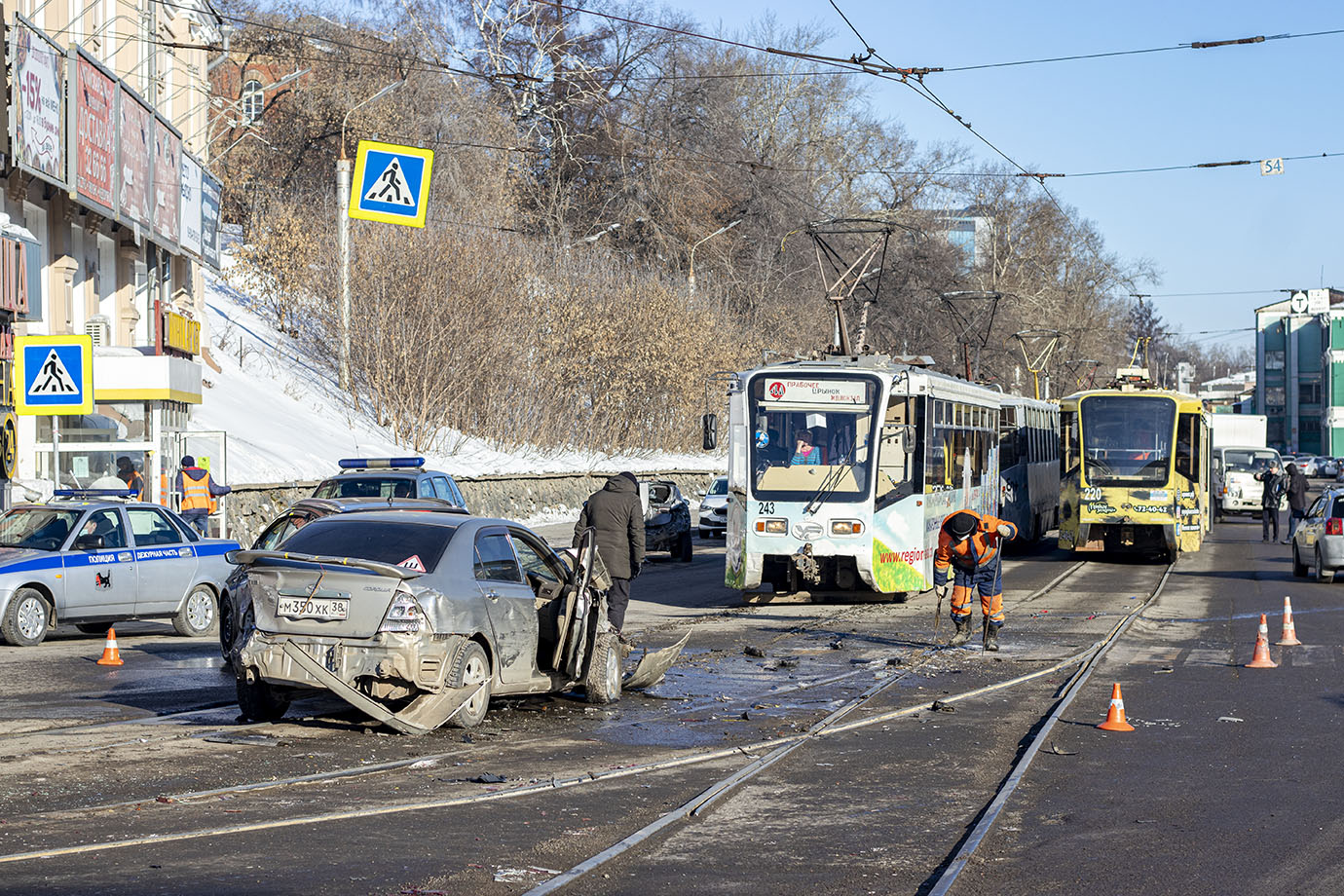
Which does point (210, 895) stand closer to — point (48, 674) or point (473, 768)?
point (473, 768)

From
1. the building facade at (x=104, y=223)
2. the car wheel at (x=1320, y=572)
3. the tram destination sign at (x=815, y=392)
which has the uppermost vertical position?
the building facade at (x=104, y=223)

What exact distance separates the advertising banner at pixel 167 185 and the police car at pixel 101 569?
52.3 ft

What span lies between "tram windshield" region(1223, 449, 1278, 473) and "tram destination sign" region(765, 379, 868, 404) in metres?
41.0

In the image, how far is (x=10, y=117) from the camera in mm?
22984

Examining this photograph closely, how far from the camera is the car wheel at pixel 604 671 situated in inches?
465

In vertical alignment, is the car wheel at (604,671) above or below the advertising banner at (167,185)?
below

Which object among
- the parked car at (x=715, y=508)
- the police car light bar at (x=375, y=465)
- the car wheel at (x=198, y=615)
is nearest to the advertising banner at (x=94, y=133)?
the police car light bar at (x=375, y=465)

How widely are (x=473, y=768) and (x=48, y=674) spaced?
232 inches

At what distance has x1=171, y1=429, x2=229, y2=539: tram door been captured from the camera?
2619 centimetres

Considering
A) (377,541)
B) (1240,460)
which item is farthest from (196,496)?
(1240,460)

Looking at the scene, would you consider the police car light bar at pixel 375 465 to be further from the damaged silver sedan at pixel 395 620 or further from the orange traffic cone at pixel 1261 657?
the orange traffic cone at pixel 1261 657

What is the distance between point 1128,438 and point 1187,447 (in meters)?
1.13

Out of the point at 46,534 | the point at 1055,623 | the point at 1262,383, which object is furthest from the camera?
the point at 1262,383

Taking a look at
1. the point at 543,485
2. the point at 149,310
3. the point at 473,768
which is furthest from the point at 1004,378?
the point at 473,768
